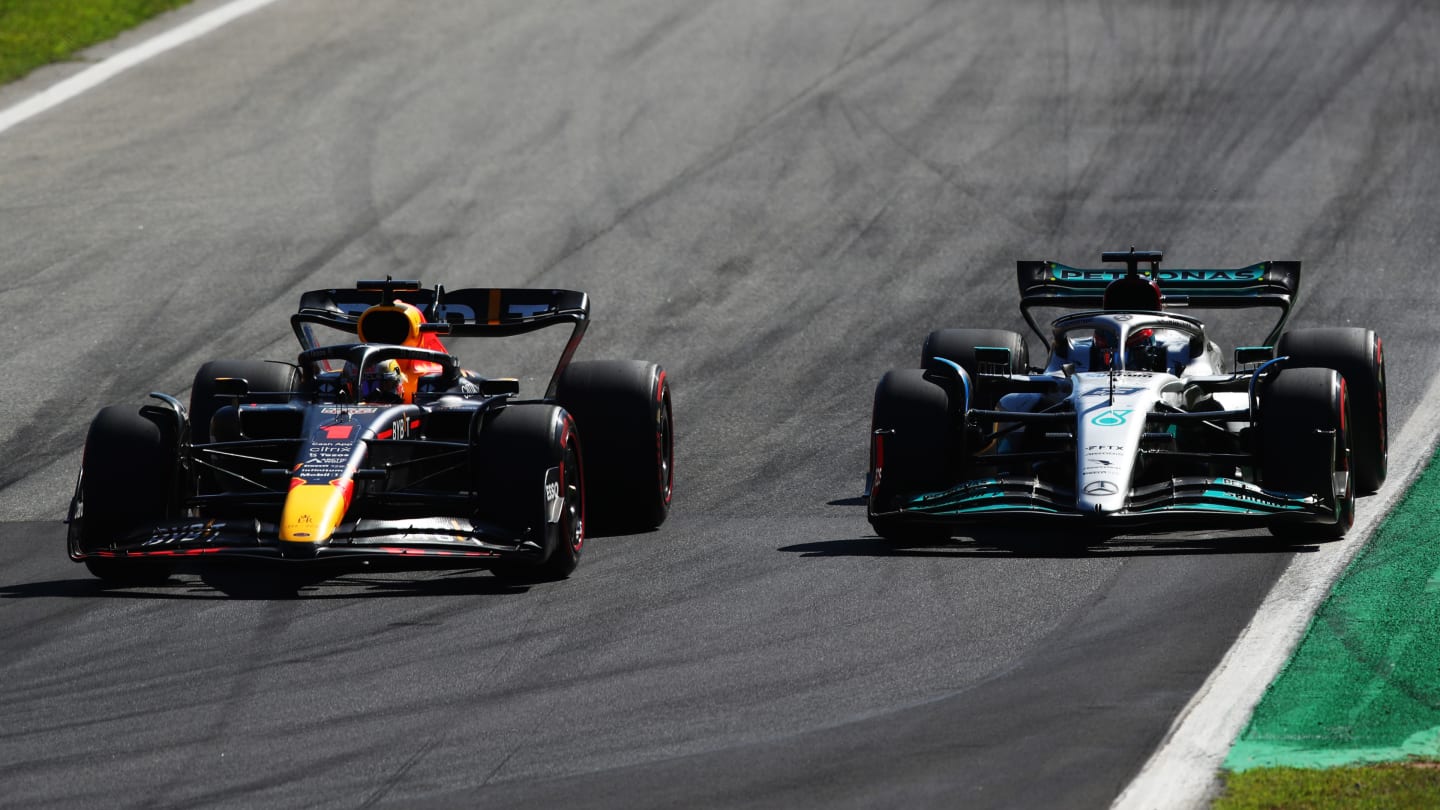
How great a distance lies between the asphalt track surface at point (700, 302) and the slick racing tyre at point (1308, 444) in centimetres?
46

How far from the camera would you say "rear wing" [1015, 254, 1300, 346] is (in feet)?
50.1

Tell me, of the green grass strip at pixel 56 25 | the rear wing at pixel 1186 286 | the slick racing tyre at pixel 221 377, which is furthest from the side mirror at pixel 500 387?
the green grass strip at pixel 56 25

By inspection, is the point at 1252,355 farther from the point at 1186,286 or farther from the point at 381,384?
the point at 381,384

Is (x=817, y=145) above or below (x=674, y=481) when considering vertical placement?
above

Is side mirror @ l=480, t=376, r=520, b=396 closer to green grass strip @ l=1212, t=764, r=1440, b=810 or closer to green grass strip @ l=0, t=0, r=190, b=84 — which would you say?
green grass strip @ l=1212, t=764, r=1440, b=810

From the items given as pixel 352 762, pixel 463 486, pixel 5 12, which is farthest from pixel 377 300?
pixel 5 12

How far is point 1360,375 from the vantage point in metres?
14.3

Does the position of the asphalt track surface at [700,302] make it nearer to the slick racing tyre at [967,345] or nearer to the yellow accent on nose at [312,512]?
the yellow accent on nose at [312,512]

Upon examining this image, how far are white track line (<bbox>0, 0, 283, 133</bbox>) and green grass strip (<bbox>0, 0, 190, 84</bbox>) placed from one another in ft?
2.76

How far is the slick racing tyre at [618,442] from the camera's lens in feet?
46.0

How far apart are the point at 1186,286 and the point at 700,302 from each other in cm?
693

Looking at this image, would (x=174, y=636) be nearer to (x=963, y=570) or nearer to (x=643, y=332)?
(x=963, y=570)

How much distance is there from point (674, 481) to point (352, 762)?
752 centimetres

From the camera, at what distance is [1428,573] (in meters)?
11.4
